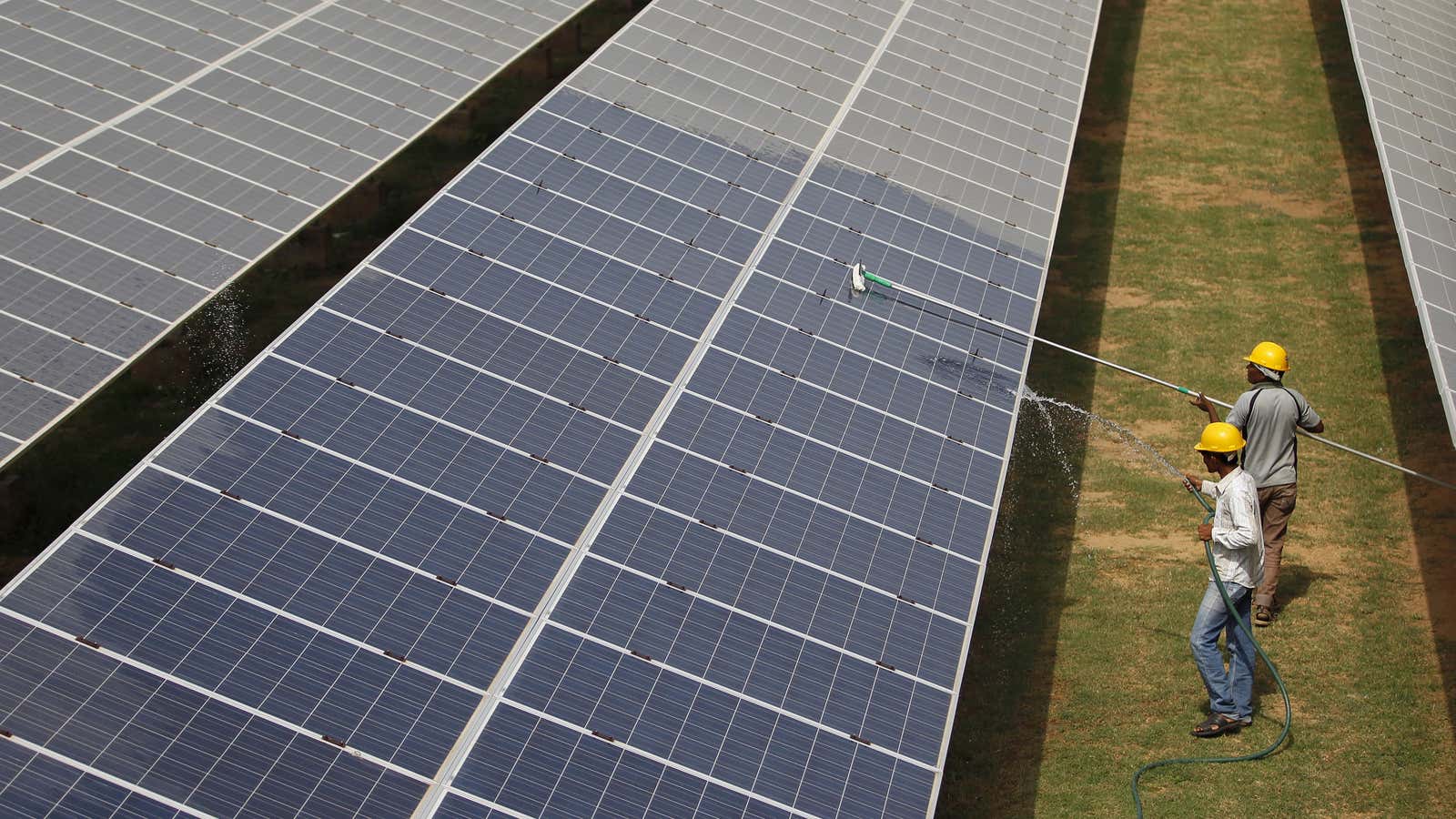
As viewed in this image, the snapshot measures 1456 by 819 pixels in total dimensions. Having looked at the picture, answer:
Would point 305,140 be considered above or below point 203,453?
below

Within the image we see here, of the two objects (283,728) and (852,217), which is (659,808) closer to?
(283,728)

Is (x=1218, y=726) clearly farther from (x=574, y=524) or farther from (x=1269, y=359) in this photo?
(x=574, y=524)

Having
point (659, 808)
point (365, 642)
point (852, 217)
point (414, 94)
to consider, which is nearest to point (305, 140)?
point (414, 94)

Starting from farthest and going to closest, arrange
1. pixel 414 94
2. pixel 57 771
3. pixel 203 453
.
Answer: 1. pixel 414 94
2. pixel 203 453
3. pixel 57 771

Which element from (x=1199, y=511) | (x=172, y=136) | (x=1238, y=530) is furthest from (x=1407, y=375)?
(x=172, y=136)

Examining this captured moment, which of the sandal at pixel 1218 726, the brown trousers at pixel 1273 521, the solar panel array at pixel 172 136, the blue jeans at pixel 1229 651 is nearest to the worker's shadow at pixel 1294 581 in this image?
the brown trousers at pixel 1273 521

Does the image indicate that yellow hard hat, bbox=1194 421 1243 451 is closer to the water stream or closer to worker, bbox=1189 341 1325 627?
worker, bbox=1189 341 1325 627
